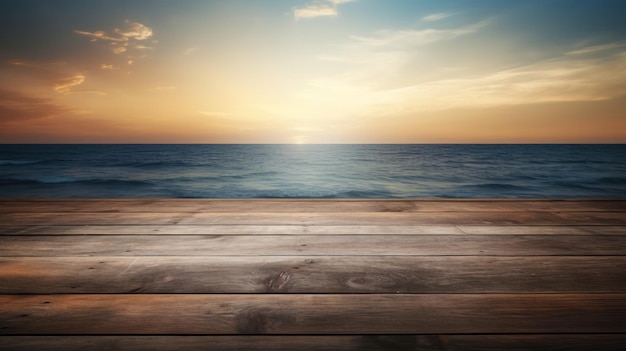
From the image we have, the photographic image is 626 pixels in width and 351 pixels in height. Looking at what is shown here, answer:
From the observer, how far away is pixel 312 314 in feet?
3.23

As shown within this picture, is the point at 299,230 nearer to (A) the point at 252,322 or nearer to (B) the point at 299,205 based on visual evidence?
(B) the point at 299,205

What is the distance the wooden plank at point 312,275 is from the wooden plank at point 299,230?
387 millimetres

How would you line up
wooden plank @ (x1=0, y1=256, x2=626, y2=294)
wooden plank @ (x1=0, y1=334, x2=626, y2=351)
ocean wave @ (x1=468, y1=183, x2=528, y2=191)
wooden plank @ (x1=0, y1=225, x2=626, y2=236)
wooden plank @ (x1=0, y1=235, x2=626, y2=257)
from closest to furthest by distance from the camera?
wooden plank @ (x1=0, y1=334, x2=626, y2=351) → wooden plank @ (x1=0, y1=256, x2=626, y2=294) → wooden plank @ (x1=0, y1=235, x2=626, y2=257) → wooden plank @ (x1=0, y1=225, x2=626, y2=236) → ocean wave @ (x1=468, y1=183, x2=528, y2=191)

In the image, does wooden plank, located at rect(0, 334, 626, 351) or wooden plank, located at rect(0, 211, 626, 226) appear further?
wooden plank, located at rect(0, 211, 626, 226)

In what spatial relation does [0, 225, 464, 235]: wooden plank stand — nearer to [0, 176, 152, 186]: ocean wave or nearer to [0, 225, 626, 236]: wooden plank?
[0, 225, 626, 236]: wooden plank

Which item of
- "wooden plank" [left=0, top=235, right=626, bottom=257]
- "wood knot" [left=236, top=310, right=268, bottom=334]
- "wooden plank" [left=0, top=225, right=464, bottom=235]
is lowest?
"wood knot" [left=236, top=310, right=268, bottom=334]

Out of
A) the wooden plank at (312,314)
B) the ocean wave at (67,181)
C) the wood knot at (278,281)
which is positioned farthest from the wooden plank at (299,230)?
the ocean wave at (67,181)

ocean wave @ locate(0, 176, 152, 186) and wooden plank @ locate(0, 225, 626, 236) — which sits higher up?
wooden plank @ locate(0, 225, 626, 236)

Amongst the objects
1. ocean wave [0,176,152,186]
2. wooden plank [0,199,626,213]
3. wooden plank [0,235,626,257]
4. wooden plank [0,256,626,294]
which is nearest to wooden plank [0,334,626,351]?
wooden plank [0,256,626,294]

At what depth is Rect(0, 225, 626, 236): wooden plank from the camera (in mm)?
1808

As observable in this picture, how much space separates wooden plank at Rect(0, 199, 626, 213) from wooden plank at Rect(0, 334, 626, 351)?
1.49 m

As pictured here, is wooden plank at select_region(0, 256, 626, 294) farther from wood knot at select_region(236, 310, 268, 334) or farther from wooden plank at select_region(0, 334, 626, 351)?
wooden plank at select_region(0, 334, 626, 351)

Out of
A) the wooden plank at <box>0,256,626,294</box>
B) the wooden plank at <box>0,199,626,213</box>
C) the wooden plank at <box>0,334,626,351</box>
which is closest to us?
the wooden plank at <box>0,334,626,351</box>

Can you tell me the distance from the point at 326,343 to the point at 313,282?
13.7 inches
